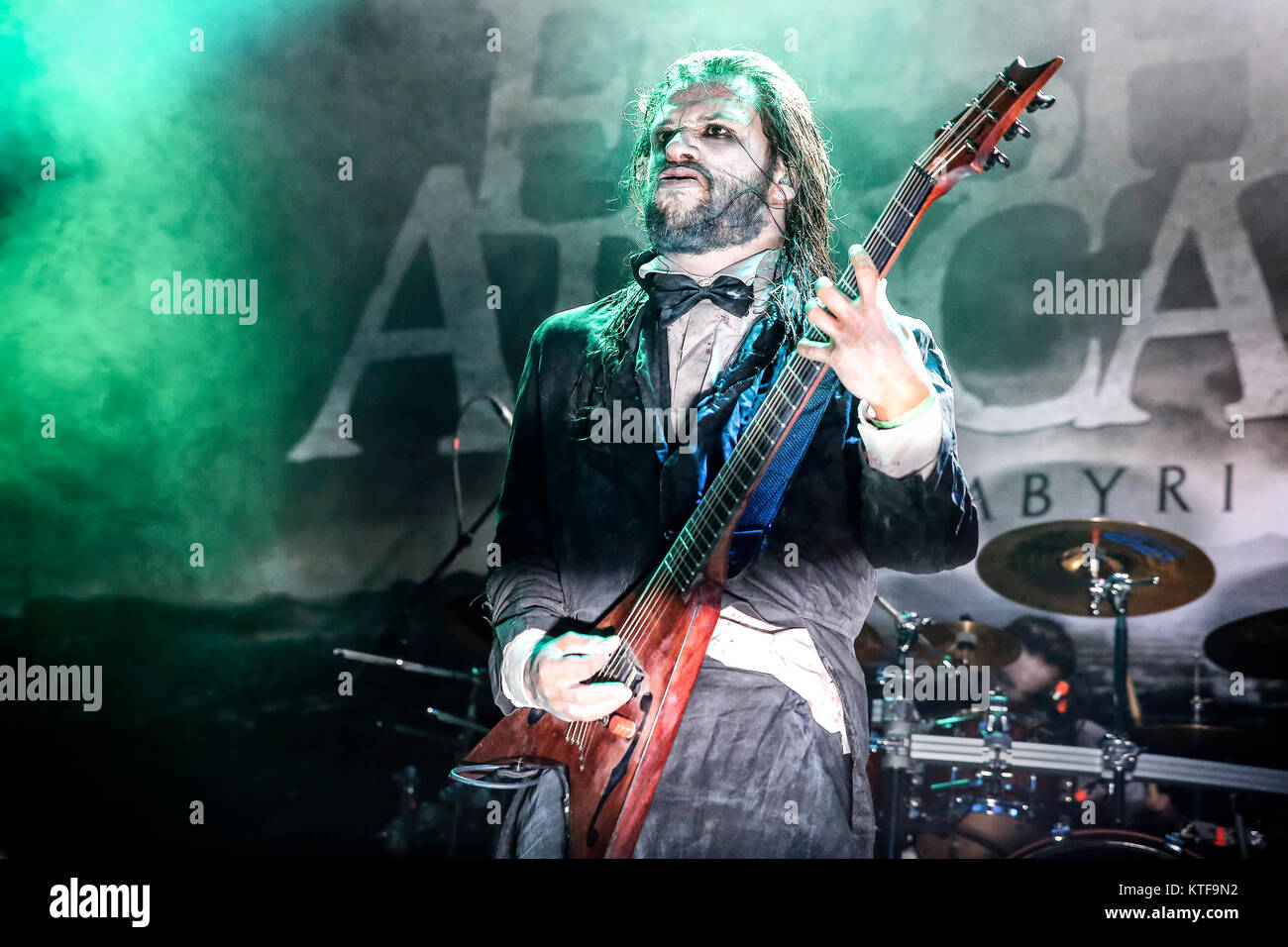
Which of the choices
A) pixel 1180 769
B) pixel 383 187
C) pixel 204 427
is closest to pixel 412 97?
pixel 383 187

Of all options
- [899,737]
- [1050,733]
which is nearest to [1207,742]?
[1050,733]

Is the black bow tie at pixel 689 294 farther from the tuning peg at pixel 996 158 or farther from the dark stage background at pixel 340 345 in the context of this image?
the dark stage background at pixel 340 345

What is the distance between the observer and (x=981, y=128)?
2041 millimetres

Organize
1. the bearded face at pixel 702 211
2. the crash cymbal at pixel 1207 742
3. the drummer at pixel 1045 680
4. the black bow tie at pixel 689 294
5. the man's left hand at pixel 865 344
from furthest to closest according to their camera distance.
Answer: the drummer at pixel 1045 680 → the crash cymbal at pixel 1207 742 → the bearded face at pixel 702 211 → the black bow tie at pixel 689 294 → the man's left hand at pixel 865 344

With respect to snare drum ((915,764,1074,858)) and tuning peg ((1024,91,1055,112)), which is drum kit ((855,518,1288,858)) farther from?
tuning peg ((1024,91,1055,112))

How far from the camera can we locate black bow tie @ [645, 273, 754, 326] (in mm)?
2230

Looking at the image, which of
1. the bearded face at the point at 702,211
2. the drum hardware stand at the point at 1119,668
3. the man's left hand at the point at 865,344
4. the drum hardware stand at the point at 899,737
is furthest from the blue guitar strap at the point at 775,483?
the drum hardware stand at the point at 1119,668

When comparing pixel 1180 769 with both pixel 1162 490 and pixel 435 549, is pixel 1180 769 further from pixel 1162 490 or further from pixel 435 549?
pixel 435 549

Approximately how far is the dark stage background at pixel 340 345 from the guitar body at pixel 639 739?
2.19m

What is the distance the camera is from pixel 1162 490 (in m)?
3.87

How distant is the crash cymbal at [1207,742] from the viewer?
149 inches

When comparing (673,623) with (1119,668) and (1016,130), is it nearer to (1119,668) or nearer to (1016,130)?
(1016,130)

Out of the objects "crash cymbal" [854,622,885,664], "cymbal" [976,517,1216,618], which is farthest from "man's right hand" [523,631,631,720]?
"cymbal" [976,517,1216,618]
